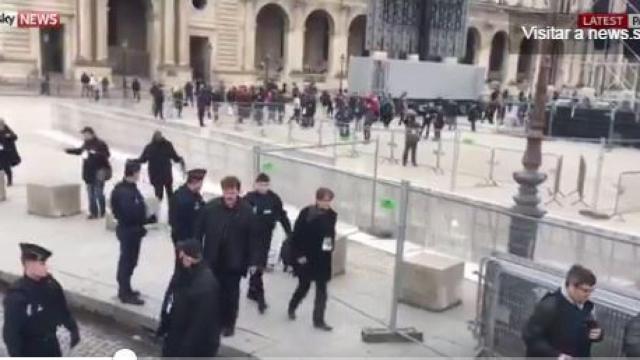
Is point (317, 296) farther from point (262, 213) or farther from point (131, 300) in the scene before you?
point (131, 300)

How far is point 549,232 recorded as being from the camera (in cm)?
816

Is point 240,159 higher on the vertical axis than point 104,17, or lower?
lower

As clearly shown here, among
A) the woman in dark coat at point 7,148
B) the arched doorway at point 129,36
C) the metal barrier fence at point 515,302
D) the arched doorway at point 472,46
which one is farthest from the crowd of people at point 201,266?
the arched doorway at point 472,46

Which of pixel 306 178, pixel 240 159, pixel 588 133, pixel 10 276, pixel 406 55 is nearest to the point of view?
pixel 10 276

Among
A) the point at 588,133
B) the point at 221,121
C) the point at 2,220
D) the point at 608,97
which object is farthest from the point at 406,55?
the point at 2,220

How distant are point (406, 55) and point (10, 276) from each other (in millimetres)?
44762

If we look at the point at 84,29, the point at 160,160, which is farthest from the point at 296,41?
the point at 160,160

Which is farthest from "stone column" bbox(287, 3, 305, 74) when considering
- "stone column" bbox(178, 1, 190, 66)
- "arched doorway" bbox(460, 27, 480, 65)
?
"arched doorway" bbox(460, 27, 480, 65)

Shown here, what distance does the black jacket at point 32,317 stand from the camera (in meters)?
5.22

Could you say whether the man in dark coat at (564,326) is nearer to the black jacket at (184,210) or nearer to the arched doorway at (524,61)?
the black jacket at (184,210)

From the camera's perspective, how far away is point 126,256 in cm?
Result: 825

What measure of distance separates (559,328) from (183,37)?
5002cm

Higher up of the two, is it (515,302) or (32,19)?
(32,19)

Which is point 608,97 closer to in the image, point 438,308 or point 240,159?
point 240,159
